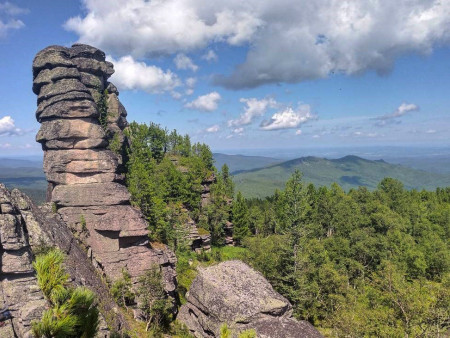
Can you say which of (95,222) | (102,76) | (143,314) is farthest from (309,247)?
(102,76)

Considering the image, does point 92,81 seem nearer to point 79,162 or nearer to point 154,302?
point 79,162

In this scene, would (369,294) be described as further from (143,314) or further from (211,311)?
(143,314)

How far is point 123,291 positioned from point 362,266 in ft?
141

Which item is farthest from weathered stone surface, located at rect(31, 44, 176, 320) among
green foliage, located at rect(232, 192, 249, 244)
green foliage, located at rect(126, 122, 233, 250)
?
green foliage, located at rect(232, 192, 249, 244)

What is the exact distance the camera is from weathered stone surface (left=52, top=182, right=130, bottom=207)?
44.3m

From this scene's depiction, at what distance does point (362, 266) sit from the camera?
55188 millimetres

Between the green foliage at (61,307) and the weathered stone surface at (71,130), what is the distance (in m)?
42.9

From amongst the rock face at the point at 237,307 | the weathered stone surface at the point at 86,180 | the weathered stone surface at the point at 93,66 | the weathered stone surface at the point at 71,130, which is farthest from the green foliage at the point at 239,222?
the rock face at the point at 237,307

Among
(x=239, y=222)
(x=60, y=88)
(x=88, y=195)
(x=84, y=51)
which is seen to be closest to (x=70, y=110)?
(x=60, y=88)

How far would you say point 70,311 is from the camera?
7.91 m

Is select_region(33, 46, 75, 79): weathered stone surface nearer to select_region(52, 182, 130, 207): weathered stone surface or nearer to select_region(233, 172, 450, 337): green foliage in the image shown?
select_region(52, 182, 130, 207): weathered stone surface

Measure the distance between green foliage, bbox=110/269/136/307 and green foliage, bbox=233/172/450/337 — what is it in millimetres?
22387

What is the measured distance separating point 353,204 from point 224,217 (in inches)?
1335

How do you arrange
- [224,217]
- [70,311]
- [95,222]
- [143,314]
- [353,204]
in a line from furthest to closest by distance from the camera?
1. [224,217]
2. [353,204]
3. [95,222]
4. [143,314]
5. [70,311]
